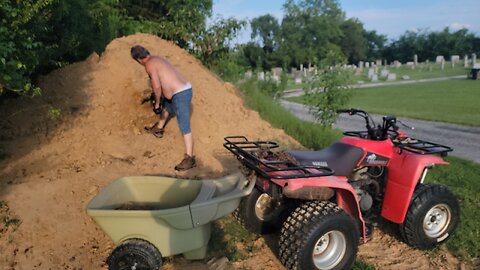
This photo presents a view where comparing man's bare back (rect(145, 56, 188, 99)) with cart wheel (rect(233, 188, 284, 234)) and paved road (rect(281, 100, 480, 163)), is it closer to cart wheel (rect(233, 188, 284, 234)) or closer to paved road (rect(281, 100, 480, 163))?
cart wheel (rect(233, 188, 284, 234))

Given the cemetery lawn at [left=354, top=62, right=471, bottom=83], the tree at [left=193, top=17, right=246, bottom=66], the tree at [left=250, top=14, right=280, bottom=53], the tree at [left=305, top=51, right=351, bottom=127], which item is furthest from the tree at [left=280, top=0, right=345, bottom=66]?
the tree at [left=305, top=51, right=351, bottom=127]

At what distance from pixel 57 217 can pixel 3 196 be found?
666mm

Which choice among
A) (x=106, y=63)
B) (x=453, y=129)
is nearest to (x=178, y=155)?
(x=106, y=63)

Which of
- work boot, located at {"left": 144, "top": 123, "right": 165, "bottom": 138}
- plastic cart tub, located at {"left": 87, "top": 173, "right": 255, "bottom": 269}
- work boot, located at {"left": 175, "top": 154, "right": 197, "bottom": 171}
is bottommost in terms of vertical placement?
work boot, located at {"left": 175, "top": 154, "right": 197, "bottom": 171}

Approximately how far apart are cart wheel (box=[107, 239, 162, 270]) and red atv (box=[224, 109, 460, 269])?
105 cm

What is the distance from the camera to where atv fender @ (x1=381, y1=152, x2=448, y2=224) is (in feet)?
13.0

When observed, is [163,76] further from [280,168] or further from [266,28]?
[266,28]

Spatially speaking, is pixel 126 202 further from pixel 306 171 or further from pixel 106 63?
pixel 106 63

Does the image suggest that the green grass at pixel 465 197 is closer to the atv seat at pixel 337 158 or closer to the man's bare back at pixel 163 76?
the atv seat at pixel 337 158

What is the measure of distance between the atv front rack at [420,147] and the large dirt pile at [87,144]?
8.72ft

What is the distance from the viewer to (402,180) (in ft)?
13.2

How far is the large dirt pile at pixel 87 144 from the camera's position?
4004 millimetres

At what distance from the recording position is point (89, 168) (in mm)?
5379

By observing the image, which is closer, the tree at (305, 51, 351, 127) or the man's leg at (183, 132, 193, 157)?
the man's leg at (183, 132, 193, 157)
